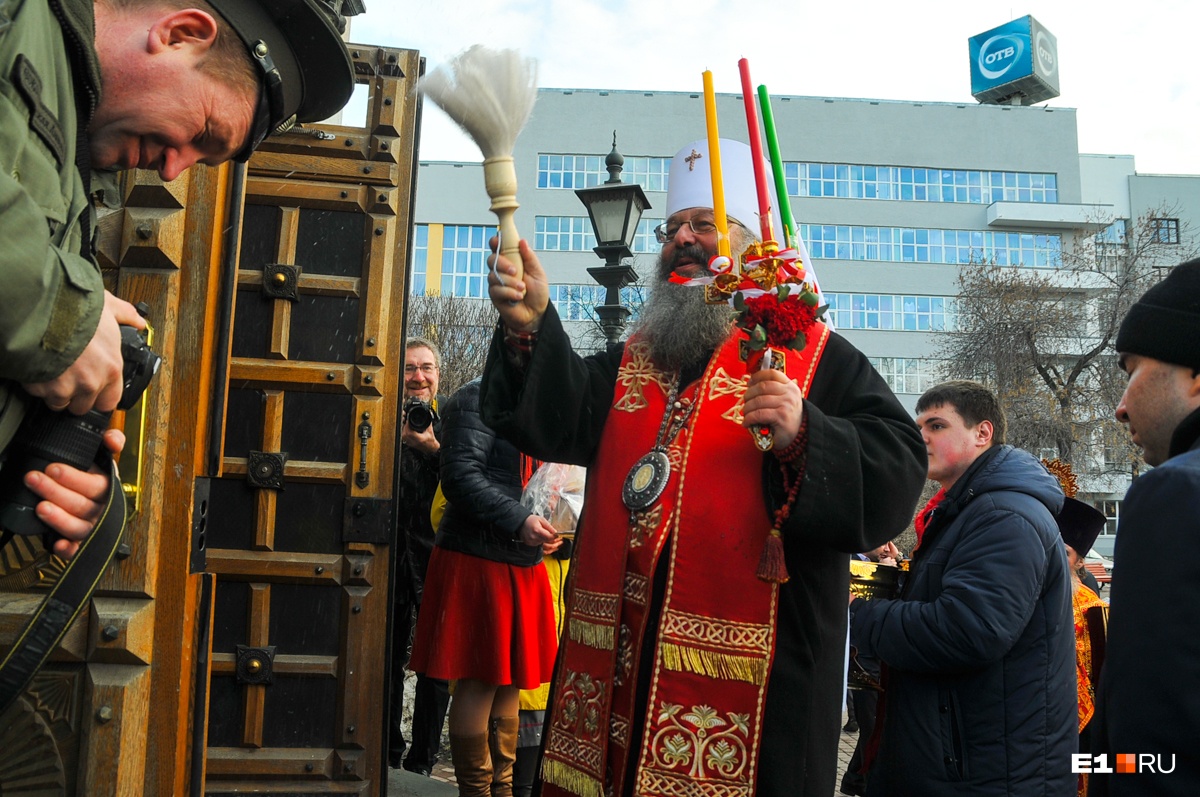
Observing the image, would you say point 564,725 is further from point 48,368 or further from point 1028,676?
point 48,368

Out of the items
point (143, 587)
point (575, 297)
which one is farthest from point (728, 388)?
point (575, 297)

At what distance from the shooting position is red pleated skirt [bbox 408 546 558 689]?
15.6 ft

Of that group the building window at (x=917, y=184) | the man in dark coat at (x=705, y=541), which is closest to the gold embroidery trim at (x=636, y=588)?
the man in dark coat at (x=705, y=541)

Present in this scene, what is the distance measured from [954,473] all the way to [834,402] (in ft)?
3.91

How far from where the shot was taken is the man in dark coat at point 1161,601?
1.88 meters

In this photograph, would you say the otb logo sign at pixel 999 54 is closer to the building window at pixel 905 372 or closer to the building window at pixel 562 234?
the building window at pixel 905 372

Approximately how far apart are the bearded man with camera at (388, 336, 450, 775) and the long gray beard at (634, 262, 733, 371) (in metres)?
2.74

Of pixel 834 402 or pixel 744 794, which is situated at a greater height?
pixel 834 402

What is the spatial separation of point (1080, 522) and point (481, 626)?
108 inches

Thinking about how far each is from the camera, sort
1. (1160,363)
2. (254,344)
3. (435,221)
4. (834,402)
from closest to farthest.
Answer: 1. (1160,363)
2. (834,402)
3. (254,344)
4. (435,221)

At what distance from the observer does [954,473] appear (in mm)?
4043

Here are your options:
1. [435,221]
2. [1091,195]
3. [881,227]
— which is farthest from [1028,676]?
[1091,195]

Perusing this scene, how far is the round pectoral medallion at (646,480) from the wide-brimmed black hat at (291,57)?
1.28 m

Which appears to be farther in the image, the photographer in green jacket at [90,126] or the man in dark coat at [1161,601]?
the man in dark coat at [1161,601]
